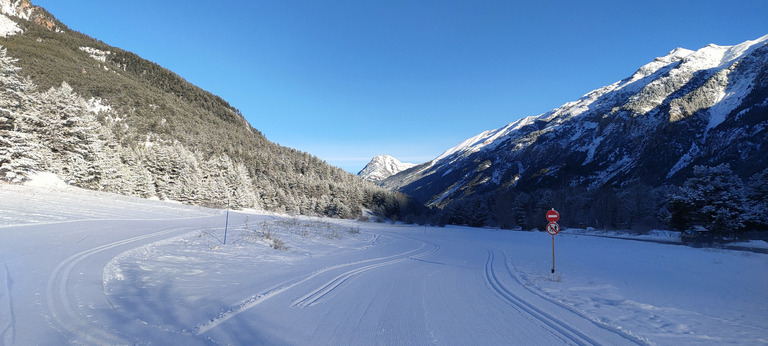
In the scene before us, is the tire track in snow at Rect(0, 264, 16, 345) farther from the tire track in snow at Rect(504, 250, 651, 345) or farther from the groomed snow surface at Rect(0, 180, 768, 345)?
the tire track in snow at Rect(504, 250, 651, 345)

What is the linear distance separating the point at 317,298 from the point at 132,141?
67.1 m

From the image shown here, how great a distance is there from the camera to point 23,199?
16516 millimetres

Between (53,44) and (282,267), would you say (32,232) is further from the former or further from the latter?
(53,44)

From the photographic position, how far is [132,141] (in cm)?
5550

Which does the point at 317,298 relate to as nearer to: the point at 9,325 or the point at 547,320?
the point at 9,325

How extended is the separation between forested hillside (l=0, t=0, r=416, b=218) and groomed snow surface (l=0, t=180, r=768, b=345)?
20.1 metres

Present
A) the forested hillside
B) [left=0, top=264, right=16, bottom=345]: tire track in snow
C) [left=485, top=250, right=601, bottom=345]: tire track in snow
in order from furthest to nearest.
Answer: the forested hillside, [left=485, top=250, right=601, bottom=345]: tire track in snow, [left=0, top=264, right=16, bottom=345]: tire track in snow

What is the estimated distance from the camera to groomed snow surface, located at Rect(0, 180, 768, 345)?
4.49m

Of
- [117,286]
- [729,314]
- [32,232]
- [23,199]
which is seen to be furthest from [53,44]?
[729,314]

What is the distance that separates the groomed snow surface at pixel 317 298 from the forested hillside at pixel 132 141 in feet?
66.1

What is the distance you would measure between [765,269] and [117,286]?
20576 mm

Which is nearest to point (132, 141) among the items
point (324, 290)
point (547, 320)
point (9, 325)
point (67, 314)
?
point (324, 290)

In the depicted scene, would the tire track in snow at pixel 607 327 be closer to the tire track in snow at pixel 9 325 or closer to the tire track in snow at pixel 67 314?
the tire track in snow at pixel 67 314

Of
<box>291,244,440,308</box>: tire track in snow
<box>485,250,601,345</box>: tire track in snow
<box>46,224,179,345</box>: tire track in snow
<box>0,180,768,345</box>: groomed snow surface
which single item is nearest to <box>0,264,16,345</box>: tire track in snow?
<box>0,180,768,345</box>: groomed snow surface
